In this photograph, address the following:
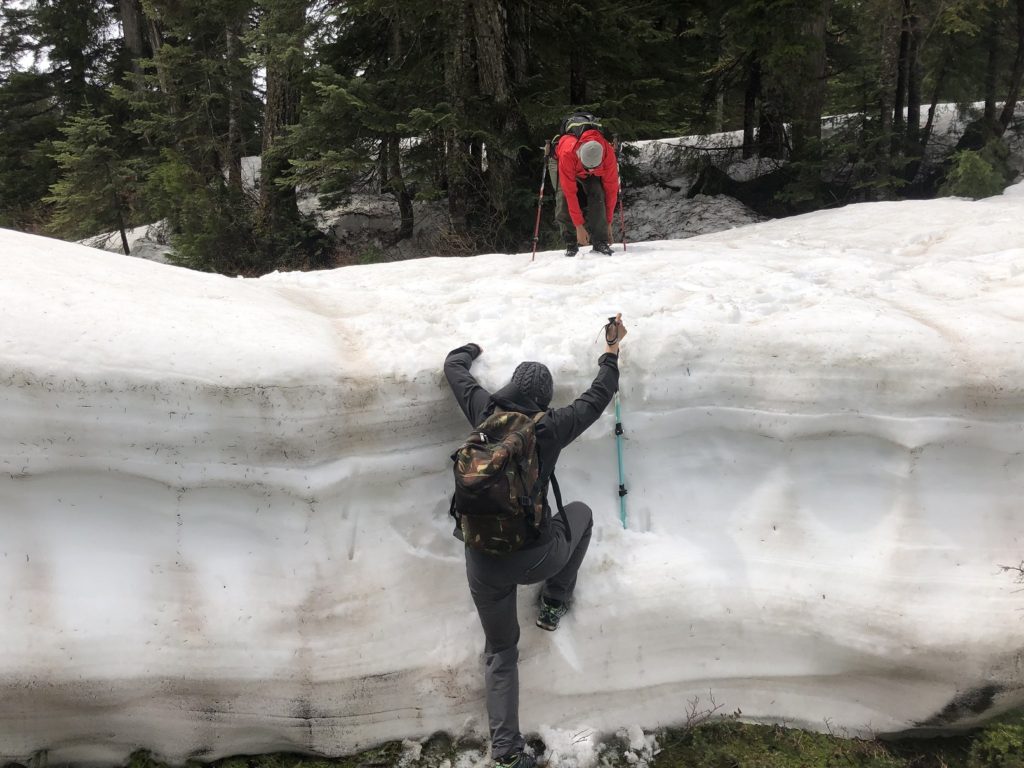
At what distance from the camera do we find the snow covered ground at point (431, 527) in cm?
383

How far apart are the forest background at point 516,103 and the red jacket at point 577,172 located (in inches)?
131

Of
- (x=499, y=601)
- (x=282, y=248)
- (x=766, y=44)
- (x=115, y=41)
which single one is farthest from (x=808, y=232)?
(x=115, y=41)

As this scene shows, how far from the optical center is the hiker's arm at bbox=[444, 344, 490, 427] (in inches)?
153

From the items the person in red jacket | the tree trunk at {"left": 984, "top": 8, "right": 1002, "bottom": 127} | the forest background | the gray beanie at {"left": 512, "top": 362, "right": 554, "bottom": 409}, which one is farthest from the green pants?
the tree trunk at {"left": 984, "top": 8, "right": 1002, "bottom": 127}

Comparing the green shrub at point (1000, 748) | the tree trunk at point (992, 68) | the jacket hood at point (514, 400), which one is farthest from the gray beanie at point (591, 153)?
the tree trunk at point (992, 68)

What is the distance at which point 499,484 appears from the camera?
316 cm

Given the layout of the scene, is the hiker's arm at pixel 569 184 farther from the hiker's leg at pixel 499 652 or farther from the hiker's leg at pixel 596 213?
the hiker's leg at pixel 499 652

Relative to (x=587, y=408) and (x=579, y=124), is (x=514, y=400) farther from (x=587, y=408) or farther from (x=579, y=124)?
(x=579, y=124)

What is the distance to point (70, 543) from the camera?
3879mm

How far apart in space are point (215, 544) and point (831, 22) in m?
17.8

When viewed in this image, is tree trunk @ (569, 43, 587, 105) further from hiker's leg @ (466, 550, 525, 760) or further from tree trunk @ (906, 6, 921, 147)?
hiker's leg @ (466, 550, 525, 760)

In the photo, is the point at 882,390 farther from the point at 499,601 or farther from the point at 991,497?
the point at 499,601

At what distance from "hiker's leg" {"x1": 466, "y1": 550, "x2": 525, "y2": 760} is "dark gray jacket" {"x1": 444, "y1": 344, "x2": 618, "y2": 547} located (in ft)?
1.25

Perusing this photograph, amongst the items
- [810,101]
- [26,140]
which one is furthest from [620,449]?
[26,140]
